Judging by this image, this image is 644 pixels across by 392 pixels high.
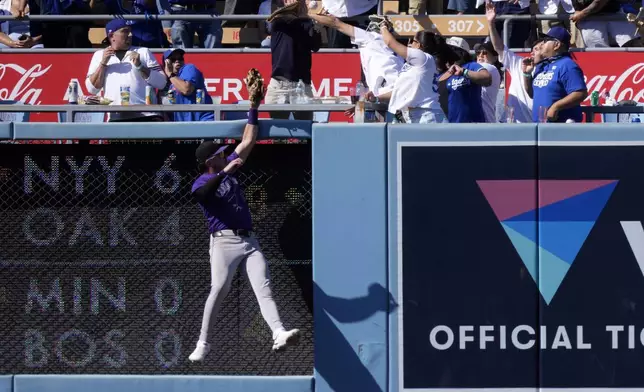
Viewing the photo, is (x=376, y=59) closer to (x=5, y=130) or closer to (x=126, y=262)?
(x=126, y=262)

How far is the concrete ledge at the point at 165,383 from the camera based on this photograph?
23.8 ft

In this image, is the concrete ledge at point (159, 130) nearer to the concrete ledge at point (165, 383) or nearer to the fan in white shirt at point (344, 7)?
the concrete ledge at point (165, 383)

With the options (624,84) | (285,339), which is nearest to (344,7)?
(624,84)

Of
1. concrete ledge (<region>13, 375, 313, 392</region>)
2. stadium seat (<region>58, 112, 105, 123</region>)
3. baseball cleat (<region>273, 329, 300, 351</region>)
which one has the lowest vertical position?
concrete ledge (<region>13, 375, 313, 392</region>)

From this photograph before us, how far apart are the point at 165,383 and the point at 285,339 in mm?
931

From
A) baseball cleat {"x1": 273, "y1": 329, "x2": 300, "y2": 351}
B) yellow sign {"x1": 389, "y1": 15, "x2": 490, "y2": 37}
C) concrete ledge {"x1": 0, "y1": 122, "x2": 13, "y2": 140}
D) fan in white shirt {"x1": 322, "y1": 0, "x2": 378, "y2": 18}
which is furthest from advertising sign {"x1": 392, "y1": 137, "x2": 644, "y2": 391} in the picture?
yellow sign {"x1": 389, "y1": 15, "x2": 490, "y2": 37}

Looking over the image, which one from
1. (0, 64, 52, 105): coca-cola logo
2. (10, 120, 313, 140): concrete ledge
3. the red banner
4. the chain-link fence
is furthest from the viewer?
(0, 64, 52, 105): coca-cola logo

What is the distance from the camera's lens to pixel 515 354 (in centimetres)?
714

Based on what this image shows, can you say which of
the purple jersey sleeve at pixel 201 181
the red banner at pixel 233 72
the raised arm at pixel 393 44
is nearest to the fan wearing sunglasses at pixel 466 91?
the raised arm at pixel 393 44

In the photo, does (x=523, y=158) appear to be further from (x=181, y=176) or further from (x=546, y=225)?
(x=181, y=176)

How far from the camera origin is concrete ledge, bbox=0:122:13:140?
7.28 meters

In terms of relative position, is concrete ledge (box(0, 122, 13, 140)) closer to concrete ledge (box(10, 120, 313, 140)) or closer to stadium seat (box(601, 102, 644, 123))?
concrete ledge (box(10, 120, 313, 140))

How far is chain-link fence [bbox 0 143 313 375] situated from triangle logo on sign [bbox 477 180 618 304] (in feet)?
4.21

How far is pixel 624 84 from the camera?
13.2 m
